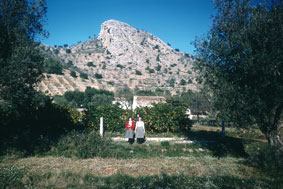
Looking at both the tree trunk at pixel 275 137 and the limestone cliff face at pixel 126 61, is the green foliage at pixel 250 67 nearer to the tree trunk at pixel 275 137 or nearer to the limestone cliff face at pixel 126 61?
the tree trunk at pixel 275 137

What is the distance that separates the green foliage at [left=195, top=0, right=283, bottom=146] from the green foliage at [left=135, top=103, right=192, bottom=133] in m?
6.33

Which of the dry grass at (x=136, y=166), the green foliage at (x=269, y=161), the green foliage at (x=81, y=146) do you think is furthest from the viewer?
the green foliage at (x=81, y=146)

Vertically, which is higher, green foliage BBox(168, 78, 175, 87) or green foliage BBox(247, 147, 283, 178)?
green foliage BBox(168, 78, 175, 87)

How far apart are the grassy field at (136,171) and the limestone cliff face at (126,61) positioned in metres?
48.4

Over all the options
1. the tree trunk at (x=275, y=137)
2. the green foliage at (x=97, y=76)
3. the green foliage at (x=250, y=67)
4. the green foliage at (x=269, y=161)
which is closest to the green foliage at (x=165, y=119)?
the green foliage at (x=250, y=67)

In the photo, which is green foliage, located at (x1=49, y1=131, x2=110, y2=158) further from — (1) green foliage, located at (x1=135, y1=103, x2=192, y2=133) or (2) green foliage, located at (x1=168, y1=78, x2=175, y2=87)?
(2) green foliage, located at (x1=168, y1=78, x2=175, y2=87)

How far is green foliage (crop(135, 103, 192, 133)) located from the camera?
1502cm

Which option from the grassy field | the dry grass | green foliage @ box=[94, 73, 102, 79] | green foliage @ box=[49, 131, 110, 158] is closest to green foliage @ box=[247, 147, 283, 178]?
the grassy field

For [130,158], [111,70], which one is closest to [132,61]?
[111,70]

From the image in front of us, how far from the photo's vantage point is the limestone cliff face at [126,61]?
73688 mm

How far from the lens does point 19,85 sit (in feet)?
24.6

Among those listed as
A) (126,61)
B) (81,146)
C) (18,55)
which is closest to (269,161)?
(81,146)

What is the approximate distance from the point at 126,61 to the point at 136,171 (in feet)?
328

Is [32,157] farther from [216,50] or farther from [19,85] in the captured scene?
[216,50]
